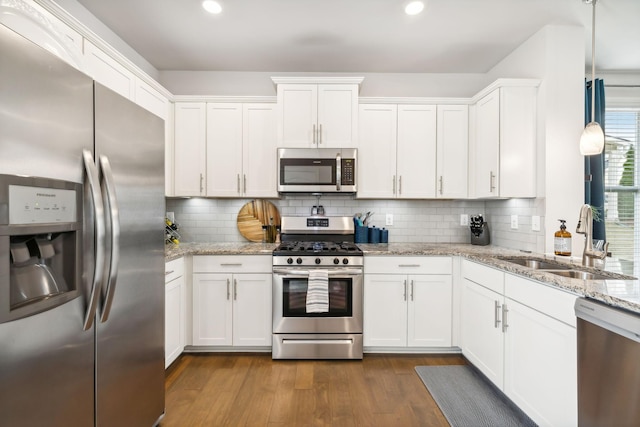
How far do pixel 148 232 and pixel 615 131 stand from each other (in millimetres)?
4428

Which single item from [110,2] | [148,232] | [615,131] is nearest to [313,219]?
[148,232]

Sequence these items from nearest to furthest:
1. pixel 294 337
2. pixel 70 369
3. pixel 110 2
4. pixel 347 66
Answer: pixel 70 369
pixel 110 2
pixel 294 337
pixel 347 66

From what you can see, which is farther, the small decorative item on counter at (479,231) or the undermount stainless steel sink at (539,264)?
the small decorative item on counter at (479,231)

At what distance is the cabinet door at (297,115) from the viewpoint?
3.11 m

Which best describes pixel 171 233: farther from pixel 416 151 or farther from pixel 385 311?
pixel 416 151

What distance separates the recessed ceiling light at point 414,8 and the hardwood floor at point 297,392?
274 cm

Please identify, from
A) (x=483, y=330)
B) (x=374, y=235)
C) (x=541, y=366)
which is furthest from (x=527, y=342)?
(x=374, y=235)

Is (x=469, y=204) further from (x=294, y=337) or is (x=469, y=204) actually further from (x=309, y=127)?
(x=294, y=337)

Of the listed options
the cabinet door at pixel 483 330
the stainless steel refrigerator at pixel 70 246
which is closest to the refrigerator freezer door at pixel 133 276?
the stainless steel refrigerator at pixel 70 246

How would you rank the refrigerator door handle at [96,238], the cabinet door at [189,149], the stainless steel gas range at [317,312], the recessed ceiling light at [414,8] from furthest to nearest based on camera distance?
the cabinet door at [189,149] < the stainless steel gas range at [317,312] < the recessed ceiling light at [414,8] < the refrigerator door handle at [96,238]

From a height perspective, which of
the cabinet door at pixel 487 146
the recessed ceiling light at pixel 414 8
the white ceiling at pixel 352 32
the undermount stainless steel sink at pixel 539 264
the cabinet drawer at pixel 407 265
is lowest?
the cabinet drawer at pixel 407 265

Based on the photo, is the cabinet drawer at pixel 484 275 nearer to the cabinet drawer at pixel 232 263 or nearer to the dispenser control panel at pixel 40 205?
the cabinet drawer at pixel 232 263

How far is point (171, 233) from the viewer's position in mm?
3387

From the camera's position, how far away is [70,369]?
115cm
